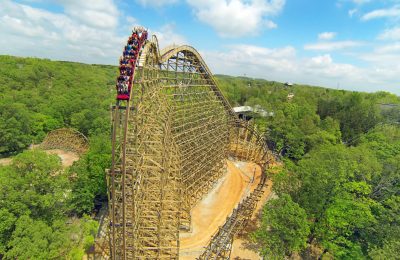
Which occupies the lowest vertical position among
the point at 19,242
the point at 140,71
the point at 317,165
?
the point at 19,242

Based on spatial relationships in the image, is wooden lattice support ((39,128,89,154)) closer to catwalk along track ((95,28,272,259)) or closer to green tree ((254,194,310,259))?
catwalk along track ((95,28,272,259))

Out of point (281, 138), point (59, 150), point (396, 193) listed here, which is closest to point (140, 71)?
point (396, 193)

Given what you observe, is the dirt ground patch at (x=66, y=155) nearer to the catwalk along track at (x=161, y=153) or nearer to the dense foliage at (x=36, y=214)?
the dense foliage at (x=36, y=214)

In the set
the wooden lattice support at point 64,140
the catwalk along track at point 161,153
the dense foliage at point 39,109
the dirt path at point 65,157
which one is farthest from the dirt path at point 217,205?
the wooden lattice support at point 64,140

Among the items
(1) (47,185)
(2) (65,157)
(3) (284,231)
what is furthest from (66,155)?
(3) (284,231)

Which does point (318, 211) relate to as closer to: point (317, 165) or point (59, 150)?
point (317, 165)

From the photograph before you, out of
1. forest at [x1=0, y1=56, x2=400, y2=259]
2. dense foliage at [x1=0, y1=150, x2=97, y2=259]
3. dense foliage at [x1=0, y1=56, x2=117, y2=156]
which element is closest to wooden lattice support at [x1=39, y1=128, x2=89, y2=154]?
dense foliage at [x1=0, y1=56, x2=117, y2=156]
